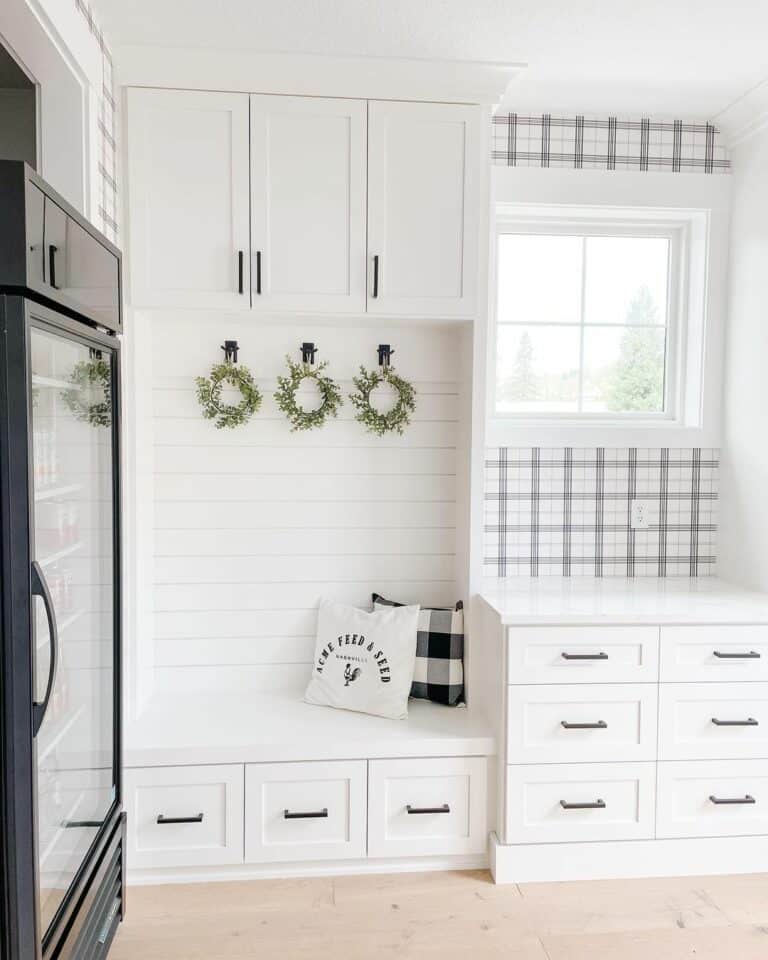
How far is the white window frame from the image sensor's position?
2863 mm

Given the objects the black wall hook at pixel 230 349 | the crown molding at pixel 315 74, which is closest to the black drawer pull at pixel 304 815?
the black wall hook at pixel 230 349

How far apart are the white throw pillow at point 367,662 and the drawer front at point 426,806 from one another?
0.72ft

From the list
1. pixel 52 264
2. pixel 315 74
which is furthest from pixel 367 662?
pixel 315 74

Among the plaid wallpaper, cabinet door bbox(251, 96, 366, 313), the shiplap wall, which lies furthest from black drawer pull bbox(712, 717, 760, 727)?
the plaid wallpaper

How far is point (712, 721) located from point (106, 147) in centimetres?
250

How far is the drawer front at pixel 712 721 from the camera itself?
2414 mm

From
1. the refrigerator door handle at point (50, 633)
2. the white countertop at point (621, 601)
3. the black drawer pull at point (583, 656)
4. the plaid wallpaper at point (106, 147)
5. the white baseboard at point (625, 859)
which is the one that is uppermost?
the plaid wallpaper at point (106, 147)

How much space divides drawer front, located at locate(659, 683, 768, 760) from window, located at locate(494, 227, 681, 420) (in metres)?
1.10

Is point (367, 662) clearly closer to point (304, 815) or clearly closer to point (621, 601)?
point (304, 815)

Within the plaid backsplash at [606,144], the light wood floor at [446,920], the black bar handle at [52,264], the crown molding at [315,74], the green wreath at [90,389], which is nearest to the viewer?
the black bar handle at [52,264]

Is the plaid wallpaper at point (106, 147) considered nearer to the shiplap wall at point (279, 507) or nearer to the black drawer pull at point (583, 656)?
the shiplap wall at point (279, 507)

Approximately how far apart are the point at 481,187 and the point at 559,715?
5.54ft

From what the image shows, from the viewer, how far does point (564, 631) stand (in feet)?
7.78

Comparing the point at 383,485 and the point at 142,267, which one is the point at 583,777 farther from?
the point at 142,267
